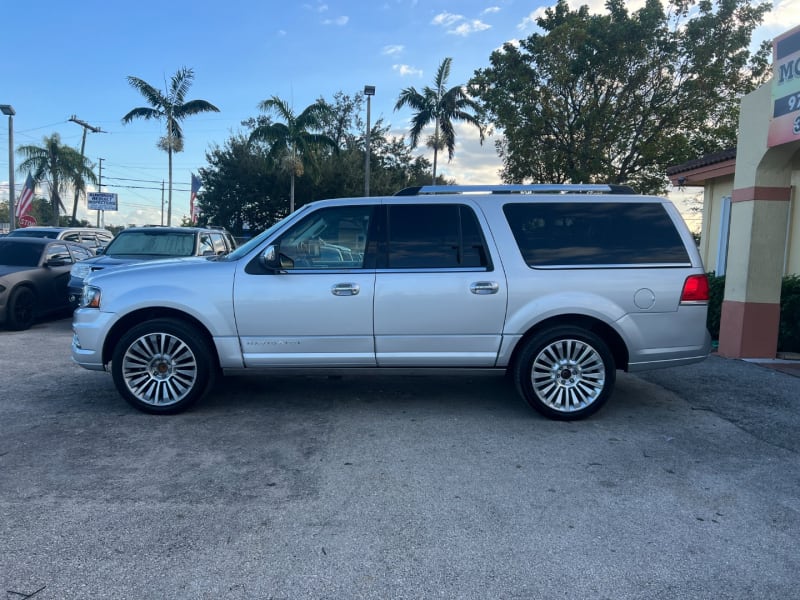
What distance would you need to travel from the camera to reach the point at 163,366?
17.6 feet

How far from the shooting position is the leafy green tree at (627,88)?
20.1 m

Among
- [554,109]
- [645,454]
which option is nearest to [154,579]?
[645,454]

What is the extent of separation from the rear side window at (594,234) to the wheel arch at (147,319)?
2.89m

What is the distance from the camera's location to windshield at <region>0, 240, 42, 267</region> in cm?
1081

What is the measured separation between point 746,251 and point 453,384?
4584mm

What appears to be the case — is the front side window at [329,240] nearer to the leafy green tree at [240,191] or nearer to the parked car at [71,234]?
the parked car at [71,234]

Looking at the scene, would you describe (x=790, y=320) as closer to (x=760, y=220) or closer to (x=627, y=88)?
(x=760, y=220)

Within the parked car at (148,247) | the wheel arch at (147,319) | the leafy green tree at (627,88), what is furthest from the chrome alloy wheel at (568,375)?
the leafy green tree at (627,88)

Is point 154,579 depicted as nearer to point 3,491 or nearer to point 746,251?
point 3,491

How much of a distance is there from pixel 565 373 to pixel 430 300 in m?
1.36

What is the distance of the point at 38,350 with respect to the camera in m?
8.48

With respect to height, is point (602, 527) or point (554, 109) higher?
point (554, 109)

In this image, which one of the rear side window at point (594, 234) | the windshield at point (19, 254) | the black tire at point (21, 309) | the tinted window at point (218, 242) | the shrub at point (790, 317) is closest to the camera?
the rear side window at point (594, 234)

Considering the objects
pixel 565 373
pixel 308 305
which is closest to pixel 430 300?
pixel 308 305
